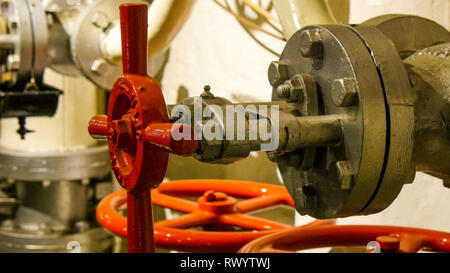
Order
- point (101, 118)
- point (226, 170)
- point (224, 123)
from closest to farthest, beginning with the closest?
point (224, 123)
point (101, 118)
point (226, 170)

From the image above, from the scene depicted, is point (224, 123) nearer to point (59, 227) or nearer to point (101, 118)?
point (101, 118)

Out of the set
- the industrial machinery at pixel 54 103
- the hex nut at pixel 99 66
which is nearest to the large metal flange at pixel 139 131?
the industrial machinery at pixel 54 103

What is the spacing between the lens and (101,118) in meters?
0.62

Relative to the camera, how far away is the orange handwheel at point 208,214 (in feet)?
3.43

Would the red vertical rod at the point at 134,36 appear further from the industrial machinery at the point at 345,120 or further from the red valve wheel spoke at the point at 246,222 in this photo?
the red valve wheel spoke at the point at 246,222

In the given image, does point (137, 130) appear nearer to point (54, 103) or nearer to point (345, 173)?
point (345, 173)

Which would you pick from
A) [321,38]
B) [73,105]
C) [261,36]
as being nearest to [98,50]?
[73,105]

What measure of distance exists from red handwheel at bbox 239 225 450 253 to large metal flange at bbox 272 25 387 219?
36 centimetres

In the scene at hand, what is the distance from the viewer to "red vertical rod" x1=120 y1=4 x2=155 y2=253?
1.88 feet

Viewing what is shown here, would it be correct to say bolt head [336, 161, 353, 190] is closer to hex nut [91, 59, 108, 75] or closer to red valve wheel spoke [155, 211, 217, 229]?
red valve wheel spoke [155, 211, 217, 229]

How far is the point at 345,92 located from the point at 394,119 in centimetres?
5

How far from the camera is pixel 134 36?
0.58 meters

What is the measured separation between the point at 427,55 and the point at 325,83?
133mm
